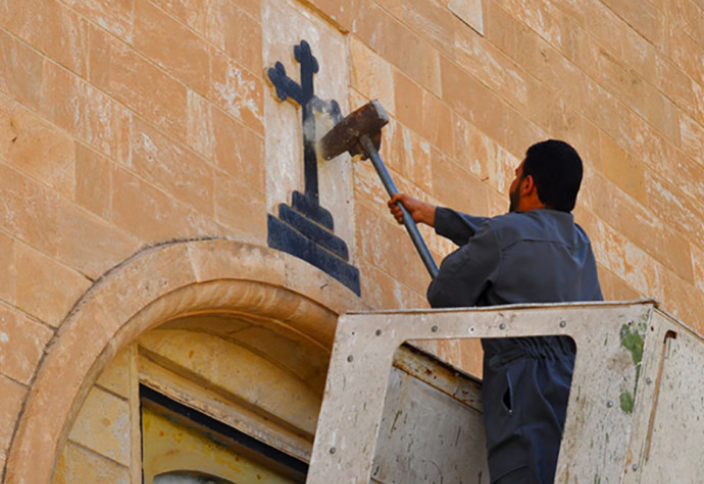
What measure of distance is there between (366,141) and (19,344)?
1697 millimetres

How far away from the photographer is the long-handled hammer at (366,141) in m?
5.73

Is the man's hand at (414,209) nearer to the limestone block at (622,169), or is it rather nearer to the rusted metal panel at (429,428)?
the rusted metal panel at (429,428)

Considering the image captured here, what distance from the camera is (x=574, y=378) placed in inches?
178

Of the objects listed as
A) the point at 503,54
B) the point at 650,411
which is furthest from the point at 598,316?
the point at 503,54

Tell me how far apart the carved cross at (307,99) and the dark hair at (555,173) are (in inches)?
31.8

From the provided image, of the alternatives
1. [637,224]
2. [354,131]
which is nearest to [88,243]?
[354,131]

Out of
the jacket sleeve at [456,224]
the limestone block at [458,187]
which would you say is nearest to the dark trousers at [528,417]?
the jacket sleeve at [456,224]

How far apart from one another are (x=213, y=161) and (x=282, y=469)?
1053 mm

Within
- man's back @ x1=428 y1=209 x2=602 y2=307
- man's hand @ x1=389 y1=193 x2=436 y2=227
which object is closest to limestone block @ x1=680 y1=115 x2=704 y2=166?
man's hand @ x1=389 y1=193 x2=436 y2=227

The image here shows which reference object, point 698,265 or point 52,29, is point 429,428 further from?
point 698,265

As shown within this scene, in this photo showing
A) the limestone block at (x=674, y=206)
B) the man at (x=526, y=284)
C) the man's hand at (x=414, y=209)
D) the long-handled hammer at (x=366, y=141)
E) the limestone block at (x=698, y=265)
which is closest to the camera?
the man at (x=526, y=284)

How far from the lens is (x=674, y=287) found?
25.2 feet

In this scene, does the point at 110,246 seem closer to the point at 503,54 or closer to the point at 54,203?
the point at 54,203

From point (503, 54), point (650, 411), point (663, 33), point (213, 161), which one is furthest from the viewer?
point (663, 33)
